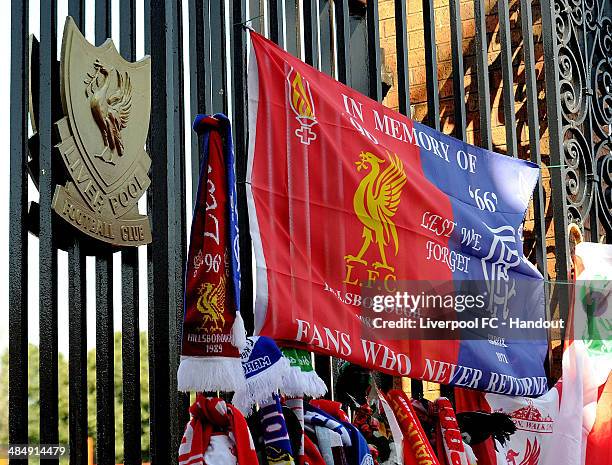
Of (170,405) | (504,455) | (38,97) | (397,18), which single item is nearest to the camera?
(38,97)

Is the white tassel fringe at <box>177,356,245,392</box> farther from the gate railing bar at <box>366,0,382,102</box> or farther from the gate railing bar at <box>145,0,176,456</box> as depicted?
the gate railing bar at <box>366,0,382,102</box>

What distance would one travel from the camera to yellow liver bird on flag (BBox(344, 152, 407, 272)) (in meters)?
3.66

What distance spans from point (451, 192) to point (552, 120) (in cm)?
127

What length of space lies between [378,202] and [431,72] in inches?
39.3

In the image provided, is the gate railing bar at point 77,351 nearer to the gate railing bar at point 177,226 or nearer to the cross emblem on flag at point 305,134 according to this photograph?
the gate railing bar at point 177,226

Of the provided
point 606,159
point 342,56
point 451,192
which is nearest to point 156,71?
point 342,56

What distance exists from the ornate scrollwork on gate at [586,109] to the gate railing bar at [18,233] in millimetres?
2881

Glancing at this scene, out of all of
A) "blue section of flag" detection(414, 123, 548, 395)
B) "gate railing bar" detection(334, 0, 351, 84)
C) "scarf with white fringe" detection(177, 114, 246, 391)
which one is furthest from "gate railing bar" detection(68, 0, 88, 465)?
"blue section of flag" detection(414, 123, 548, 395)

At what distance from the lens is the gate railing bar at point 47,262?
290 centimetres

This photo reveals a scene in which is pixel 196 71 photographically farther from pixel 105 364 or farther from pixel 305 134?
pixel 105 364

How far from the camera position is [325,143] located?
356 centimetres

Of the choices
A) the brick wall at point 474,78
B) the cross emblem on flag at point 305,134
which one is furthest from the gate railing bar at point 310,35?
the brick wall at point 474,78

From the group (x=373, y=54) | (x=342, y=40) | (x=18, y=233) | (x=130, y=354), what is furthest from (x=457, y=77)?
(x=18, y=233)

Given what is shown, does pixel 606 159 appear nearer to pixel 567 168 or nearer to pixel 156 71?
pixel 567 168
